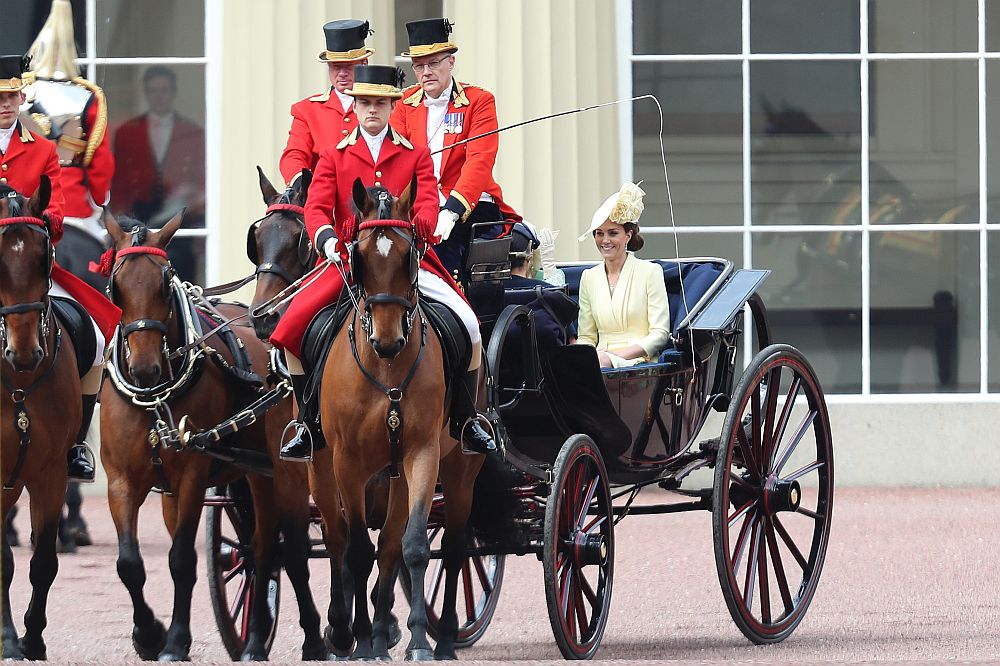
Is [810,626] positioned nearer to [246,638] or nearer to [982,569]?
[982,569]

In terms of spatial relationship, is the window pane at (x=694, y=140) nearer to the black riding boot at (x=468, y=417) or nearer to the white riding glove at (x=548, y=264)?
the white riding glove at (x=548, y=264)

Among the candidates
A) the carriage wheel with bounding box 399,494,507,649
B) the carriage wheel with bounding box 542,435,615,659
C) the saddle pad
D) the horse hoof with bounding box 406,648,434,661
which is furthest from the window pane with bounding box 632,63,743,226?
the horse hoof with bounding box 406,648,434,661

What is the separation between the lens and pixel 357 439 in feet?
19.3

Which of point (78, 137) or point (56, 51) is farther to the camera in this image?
point (56, 51)

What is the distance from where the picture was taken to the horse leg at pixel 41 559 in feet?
20.3

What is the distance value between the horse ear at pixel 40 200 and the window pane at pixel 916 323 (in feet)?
21.8

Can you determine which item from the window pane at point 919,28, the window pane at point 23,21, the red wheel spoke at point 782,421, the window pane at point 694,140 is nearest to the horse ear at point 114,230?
the red wheel spoke at point 782,421

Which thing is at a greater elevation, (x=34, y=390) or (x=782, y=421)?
(x=34, y=390)

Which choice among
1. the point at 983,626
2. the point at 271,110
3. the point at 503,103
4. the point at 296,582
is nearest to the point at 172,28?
the point at 271,110

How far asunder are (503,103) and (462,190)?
14.3 ft

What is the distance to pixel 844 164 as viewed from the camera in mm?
11633

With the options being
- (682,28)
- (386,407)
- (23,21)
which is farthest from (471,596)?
(23,21)

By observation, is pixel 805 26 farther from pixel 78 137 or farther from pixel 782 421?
pixel 78 137

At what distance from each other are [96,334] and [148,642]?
1.19m
